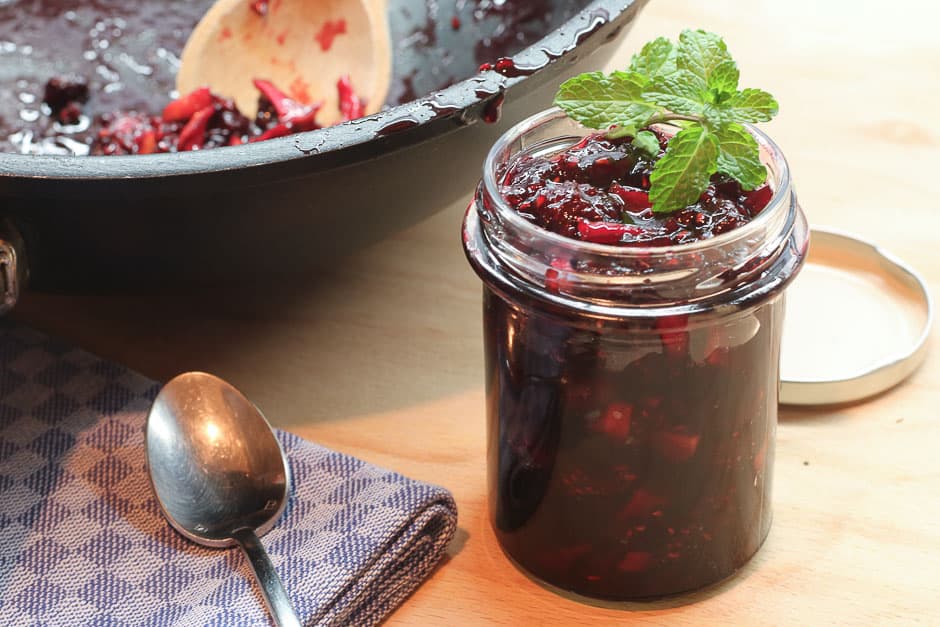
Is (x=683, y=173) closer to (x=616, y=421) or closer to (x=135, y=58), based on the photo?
(x=616, y=421)

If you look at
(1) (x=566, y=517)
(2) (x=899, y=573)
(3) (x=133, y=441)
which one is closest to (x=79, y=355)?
(3) (x=133, y=441)

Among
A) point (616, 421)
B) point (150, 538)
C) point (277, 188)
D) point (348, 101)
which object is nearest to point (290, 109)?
point (348, 101)

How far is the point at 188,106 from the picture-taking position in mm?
1318

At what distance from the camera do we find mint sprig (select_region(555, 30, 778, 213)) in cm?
78

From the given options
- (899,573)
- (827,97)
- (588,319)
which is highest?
(588,319)

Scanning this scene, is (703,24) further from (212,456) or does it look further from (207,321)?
(212,456)

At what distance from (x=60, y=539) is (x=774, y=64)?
1.06 meters

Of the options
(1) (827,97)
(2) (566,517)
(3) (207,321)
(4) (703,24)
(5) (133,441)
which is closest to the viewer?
(2) (566,517)

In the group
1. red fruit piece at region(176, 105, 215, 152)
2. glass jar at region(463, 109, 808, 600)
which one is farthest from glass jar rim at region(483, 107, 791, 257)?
red fruit piece at region(176, 105, 215, 152)

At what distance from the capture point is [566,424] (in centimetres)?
83

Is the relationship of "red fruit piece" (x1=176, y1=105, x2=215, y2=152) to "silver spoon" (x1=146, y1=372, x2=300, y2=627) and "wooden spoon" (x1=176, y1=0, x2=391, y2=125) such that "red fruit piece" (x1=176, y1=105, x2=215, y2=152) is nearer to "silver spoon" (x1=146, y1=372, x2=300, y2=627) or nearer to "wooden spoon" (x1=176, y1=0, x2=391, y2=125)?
"wooden spoon" (x1=176, y1=0, x2=391, y2=125)

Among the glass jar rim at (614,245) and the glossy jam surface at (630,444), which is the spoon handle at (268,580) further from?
the glass jar rim at (614,245)

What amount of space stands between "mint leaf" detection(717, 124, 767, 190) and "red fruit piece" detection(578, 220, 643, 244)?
2.9 inches

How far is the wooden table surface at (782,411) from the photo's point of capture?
35.6 inches
